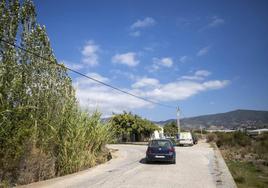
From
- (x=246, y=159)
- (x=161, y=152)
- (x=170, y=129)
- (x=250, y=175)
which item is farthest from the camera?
(x=170, y=129)

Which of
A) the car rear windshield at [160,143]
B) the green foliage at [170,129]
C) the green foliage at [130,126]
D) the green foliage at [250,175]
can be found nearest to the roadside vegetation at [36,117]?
the car rear windshield at [160,143]

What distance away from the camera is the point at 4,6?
14.0 meters

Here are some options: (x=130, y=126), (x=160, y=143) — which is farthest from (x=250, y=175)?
(x=130, y=126)

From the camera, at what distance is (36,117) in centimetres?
1402

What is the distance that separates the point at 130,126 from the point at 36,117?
132 ft

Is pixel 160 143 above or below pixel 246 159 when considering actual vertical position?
above

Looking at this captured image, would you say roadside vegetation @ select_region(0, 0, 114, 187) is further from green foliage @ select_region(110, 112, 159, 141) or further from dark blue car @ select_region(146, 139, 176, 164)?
green foliage @ select_region(110, 112, 159, 141)

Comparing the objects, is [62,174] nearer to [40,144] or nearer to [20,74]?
[40,144]

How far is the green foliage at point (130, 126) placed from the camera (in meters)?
53.0

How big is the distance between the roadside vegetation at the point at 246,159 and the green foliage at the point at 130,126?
12.5 m

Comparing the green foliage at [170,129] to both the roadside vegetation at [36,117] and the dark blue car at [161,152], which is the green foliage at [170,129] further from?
the roadside vegetation at [36,117]

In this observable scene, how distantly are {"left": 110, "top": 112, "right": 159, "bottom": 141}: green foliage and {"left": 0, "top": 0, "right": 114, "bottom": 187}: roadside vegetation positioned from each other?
33.7 metres

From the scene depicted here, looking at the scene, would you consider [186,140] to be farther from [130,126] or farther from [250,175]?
[250,175]

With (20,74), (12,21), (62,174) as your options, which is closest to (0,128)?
(20,74)
